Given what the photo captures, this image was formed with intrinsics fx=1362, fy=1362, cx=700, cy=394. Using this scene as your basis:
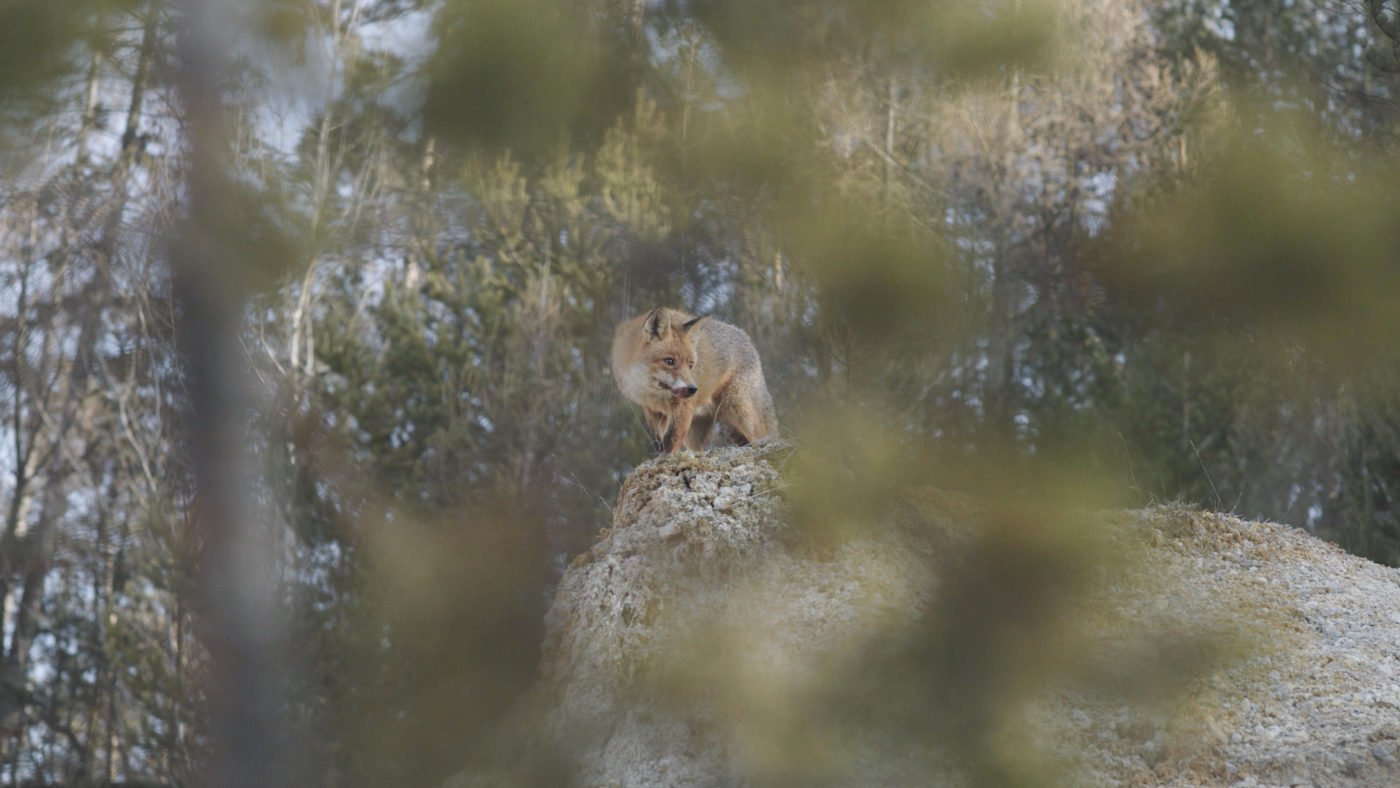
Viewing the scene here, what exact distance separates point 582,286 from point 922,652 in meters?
11.4

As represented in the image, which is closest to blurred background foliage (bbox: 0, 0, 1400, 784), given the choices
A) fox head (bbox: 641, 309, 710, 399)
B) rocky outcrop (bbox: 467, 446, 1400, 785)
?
rocky outcrop (bbox: 467, 446, 1400, 785)

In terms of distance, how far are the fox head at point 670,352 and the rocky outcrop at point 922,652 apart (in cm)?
73

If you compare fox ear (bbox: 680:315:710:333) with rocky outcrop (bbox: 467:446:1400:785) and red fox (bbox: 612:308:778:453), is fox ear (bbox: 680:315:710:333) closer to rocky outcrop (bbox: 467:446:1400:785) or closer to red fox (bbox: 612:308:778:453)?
red fox (bbox: 612:308:778:453)

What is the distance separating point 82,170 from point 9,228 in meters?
1.28

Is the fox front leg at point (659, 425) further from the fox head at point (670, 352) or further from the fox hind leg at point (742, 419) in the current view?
the fox hind leg at point (742, 419)

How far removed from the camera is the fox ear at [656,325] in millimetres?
8641

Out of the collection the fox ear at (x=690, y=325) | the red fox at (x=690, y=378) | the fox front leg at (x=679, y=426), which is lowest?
the fox front leg at (x=679, y=426)

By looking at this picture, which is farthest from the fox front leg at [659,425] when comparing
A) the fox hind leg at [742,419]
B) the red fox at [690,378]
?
the fox hind leg at [742,419]

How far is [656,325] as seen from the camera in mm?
8680

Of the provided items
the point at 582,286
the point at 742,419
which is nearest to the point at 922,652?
the point at 742,419

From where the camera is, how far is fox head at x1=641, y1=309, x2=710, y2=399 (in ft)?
27.7

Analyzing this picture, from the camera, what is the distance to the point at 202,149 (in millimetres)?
5715

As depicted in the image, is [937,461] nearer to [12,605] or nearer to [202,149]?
[202,149]

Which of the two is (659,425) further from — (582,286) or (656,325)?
(582,286)
